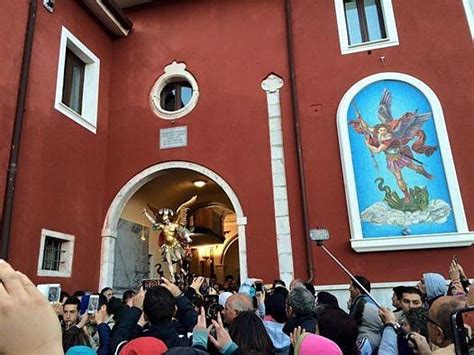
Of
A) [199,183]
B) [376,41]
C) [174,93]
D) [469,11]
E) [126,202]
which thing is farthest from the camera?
[199,183]

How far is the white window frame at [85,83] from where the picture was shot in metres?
8.21

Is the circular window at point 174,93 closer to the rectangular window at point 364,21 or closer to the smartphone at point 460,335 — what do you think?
the rectangular window at point 364,21

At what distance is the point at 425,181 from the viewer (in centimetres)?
755

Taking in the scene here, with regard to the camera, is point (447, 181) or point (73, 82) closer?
point (447, 181)

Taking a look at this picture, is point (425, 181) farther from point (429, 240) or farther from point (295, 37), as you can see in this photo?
point (295, 37)

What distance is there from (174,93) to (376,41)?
487 cm

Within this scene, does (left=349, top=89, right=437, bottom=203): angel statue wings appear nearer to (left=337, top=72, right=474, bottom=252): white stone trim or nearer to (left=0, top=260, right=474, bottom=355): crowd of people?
(left=337, top=72, right=474, bottom=252): white stone trim

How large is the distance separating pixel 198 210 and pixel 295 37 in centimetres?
686

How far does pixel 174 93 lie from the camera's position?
10.0 meters

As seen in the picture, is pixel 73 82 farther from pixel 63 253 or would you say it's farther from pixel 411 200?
pixel 411 200

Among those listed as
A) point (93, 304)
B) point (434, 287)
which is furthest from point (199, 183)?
point (434, 287)

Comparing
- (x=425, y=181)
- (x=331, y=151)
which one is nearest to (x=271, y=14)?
(x=331, y=151)

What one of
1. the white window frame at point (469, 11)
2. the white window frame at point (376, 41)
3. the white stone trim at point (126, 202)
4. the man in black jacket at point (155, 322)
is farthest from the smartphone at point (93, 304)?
the white window frame at point (469, 11)

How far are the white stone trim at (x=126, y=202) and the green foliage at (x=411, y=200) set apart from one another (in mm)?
2881
